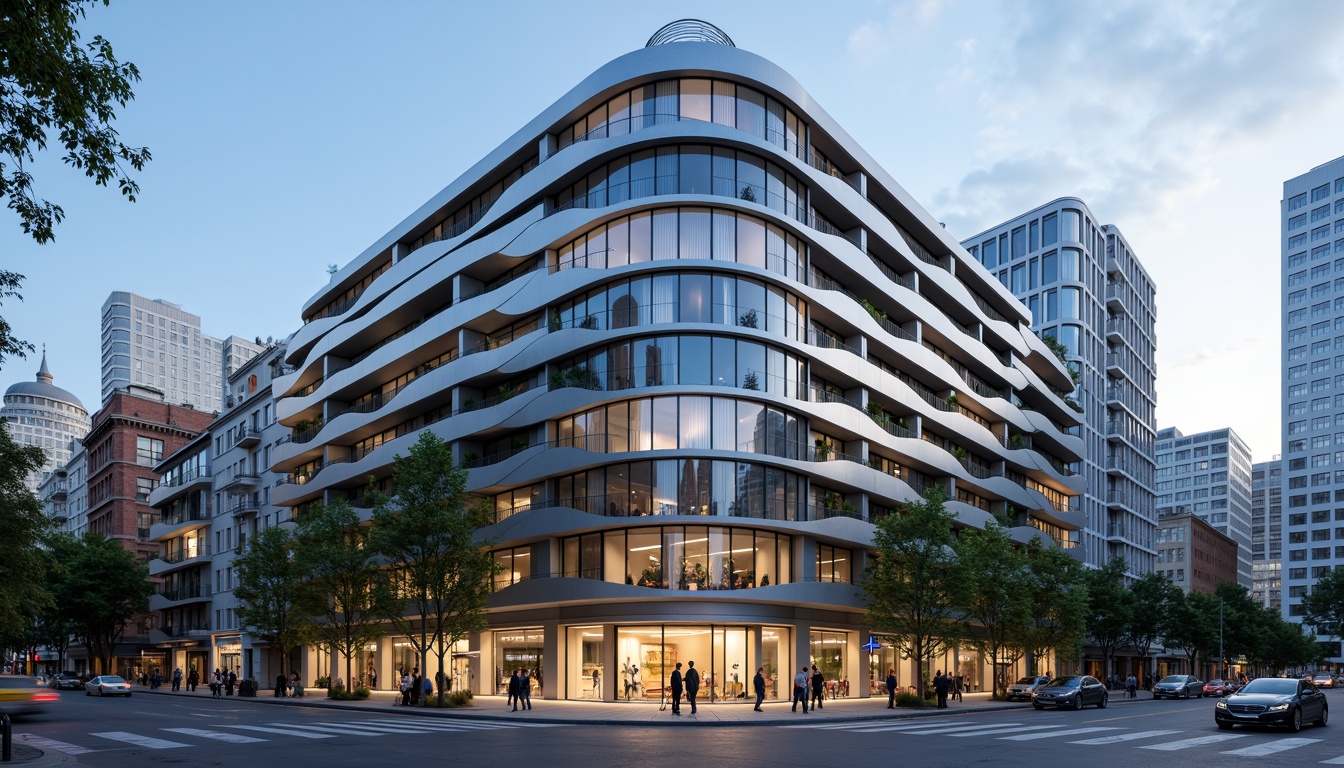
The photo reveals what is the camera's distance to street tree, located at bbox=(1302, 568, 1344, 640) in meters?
121

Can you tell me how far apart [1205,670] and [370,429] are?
109 metres

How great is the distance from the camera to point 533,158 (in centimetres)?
5509

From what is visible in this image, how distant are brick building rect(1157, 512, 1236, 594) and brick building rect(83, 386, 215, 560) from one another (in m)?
127

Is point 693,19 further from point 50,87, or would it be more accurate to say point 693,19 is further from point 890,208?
point 50,87

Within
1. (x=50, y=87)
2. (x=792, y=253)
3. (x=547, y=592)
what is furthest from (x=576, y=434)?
(x=50, y=87)

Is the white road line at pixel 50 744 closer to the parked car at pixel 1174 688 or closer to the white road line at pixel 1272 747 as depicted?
the white road line at pixel 1272 747

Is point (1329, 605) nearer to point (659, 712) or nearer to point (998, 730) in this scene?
point (659, 712)

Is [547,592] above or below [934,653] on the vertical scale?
above

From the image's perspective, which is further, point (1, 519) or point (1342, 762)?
point (1, 519)

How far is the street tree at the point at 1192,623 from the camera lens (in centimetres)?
8269

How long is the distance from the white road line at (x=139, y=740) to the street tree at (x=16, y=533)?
854cm

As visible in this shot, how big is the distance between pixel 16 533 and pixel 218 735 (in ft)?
44.8

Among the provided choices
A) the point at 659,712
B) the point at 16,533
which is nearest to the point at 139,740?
the point at 16,533

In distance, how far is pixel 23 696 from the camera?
31.9 m
